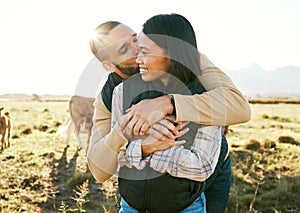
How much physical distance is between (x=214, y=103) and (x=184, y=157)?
29 centimetres

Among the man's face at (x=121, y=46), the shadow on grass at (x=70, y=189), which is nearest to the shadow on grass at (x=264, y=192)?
the shadow on grass at (x=70, y=189)

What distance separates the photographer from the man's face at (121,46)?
200 cm

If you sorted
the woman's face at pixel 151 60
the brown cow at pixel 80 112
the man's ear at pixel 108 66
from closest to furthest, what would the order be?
the woman's face at pixel 151 60, the man's ear at pixel 108 66, the brown cow at pixel 80 112

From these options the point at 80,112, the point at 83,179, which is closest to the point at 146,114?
the point at 83,179

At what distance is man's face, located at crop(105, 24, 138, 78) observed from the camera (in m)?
2.00

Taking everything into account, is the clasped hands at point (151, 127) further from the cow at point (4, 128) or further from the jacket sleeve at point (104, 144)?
the cow at point (4, 128)

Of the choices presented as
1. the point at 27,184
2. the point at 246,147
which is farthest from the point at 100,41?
the point at 246,147

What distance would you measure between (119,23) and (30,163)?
5895 mm

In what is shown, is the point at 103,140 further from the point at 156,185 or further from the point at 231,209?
the point at 231,209

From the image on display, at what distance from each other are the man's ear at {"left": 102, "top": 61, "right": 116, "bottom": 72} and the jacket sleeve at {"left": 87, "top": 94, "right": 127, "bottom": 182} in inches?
12.6

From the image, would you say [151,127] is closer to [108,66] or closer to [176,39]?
[176,39]

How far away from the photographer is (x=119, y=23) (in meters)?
2.14

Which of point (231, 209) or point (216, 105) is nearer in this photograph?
point (216, 105)

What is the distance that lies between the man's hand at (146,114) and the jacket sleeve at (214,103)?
6 cm
